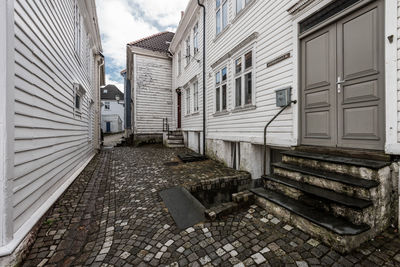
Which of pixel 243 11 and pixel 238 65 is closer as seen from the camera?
pixel 243 11

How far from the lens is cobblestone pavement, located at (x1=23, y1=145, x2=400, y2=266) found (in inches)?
70.7

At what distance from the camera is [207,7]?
7.46 m

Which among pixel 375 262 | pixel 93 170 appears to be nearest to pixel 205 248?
pixel 375 262

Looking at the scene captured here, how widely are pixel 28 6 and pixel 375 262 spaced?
5210mm

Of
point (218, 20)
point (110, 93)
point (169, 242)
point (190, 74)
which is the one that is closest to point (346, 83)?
point (169, 242)

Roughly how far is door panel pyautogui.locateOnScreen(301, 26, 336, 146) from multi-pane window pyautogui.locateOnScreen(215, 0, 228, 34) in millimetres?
3754

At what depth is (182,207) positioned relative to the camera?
2.96m

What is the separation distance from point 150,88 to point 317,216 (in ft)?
40.0

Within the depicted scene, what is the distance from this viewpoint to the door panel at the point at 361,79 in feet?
8.14

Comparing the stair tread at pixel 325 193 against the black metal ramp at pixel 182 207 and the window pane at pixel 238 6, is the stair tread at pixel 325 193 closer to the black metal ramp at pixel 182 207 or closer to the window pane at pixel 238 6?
the black metal ramp at pixel 182 207

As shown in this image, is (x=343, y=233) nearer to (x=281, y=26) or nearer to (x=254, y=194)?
(x=254, y=194)

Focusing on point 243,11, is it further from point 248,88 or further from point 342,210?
point 342,210

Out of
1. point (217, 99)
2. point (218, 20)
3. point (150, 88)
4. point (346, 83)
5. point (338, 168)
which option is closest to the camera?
point (338, 168)

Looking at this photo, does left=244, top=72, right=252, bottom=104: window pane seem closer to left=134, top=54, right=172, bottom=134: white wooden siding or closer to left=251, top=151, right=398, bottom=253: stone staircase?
left=251, top=151, right=398, bottom=253: stone staircase
